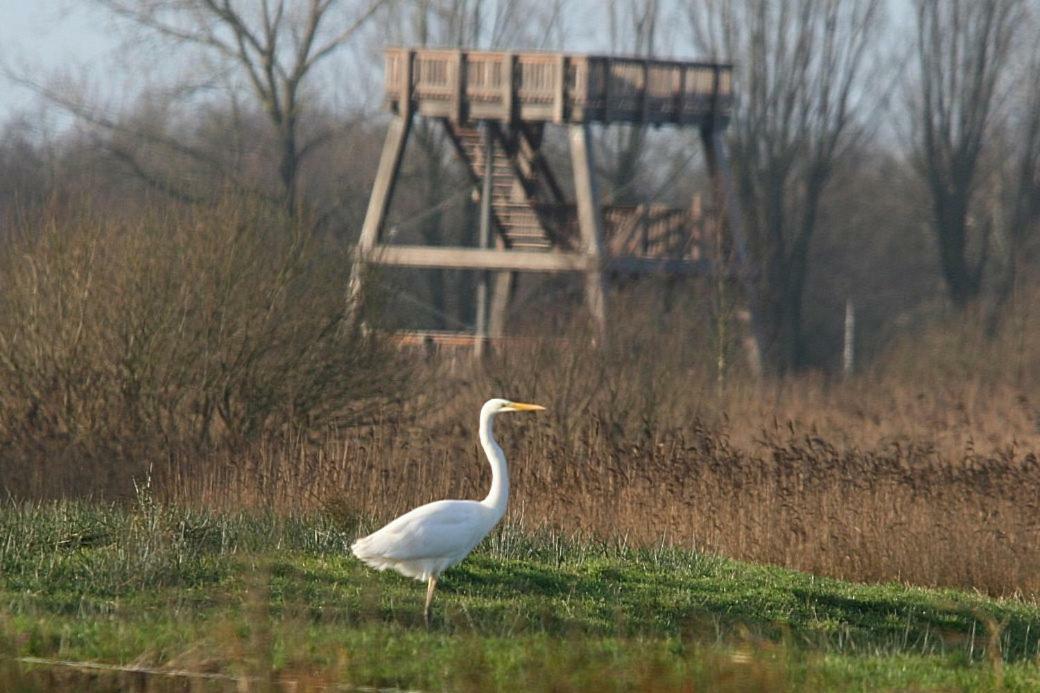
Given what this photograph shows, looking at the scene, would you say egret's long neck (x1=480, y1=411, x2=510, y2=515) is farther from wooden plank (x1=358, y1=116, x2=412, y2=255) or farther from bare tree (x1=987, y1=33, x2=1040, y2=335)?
bare tree (x1=987, y1=33, x2=1040, y2=335)

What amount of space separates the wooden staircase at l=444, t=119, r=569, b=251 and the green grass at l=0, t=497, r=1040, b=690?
59.2ft

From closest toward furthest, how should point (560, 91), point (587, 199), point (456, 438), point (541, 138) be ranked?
point (456, 438) → point (560, 91) → point (587, 199) → point (541, 138)

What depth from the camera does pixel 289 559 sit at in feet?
45.8

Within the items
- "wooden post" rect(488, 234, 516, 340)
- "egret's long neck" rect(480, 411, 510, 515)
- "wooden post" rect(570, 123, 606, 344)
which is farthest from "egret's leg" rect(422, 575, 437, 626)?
"wooden post" rect(488, 234, 516, 340)

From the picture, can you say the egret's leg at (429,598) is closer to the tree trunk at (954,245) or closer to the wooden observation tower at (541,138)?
the wooden observation tower at (541,138)

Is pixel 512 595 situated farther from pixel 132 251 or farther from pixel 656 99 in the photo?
pixel 656 99

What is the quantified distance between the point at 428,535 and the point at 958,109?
4380 centimetres

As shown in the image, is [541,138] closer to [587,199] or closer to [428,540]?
[587,199]

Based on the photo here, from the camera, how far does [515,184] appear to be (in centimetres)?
3481

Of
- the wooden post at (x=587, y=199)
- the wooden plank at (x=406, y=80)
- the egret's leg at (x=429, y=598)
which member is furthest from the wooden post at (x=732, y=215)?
the egret's leg at (x=429, y=598)

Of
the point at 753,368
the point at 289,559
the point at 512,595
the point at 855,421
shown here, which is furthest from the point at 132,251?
the point at 753,368

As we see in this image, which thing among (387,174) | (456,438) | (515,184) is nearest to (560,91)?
(515,184)

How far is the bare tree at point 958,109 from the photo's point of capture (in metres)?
52.3

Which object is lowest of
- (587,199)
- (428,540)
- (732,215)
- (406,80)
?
(428,540)
